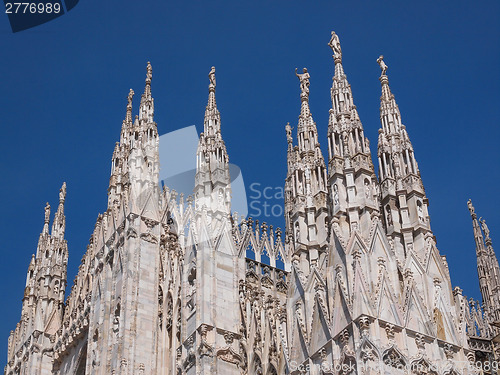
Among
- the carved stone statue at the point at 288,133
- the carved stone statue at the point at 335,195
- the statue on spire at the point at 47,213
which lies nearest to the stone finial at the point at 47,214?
the statue on spire at the point at 47,213

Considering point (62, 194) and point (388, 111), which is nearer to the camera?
point (388, 111)

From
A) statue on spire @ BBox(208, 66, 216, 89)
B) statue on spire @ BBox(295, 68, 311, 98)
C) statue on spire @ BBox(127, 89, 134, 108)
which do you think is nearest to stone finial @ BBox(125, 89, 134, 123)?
statue on spire @ BBox(127, 89, 134, 108)

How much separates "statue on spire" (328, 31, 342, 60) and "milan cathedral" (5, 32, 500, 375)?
48 millimetres

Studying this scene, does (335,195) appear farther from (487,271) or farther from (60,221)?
(60,221)

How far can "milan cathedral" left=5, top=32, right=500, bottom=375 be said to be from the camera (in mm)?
20688

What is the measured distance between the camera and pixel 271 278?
32.6 meters

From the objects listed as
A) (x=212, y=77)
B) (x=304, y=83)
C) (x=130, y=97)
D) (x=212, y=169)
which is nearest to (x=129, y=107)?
(x=130, y=97)

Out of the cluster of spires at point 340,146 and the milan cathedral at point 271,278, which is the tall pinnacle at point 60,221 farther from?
the cluster of spires at point 340,146

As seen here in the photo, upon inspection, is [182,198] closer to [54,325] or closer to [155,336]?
[155,336]

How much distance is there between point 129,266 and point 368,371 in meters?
14.7

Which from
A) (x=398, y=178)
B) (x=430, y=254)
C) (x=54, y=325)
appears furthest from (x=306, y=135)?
(x=54, y=325)

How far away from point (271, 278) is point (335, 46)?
381 inches

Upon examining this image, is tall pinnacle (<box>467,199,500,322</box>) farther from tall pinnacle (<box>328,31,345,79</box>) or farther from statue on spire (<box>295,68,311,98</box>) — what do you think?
tall pinnacle (<box>328,31,345,79</box>)

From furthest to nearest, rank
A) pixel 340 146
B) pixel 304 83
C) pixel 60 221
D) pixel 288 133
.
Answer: pixel 60 221 < pixel 288 133 < pixel 304 83 < pixel 340 146
